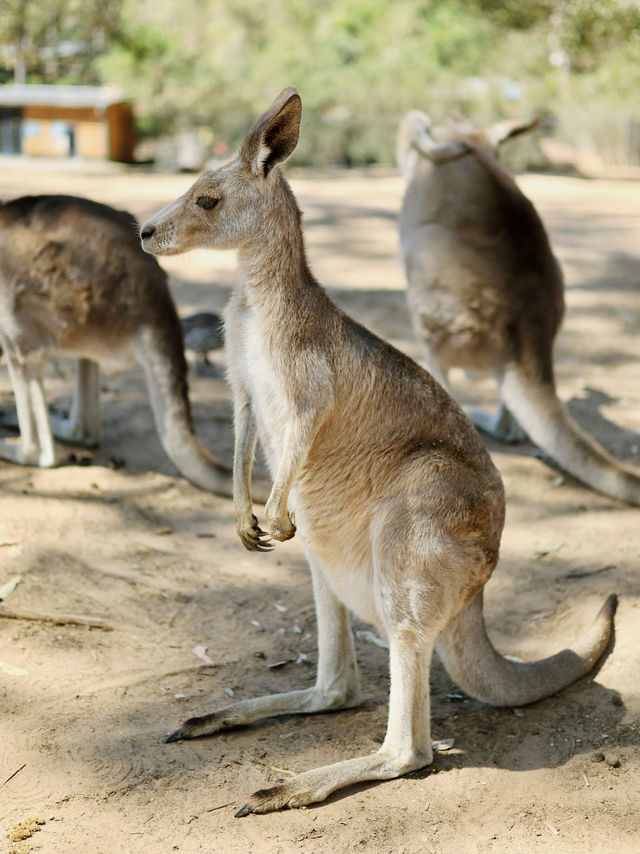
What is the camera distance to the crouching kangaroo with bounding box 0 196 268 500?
Result: 4641 mm

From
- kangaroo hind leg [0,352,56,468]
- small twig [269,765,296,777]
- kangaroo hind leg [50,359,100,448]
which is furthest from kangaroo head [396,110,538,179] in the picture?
small twig [269,765,296,777]

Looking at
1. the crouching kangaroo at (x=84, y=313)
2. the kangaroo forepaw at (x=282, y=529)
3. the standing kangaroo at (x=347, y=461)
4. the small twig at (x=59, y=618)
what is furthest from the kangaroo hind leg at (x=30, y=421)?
the kangaroo forepaw at (x=282, y=529)

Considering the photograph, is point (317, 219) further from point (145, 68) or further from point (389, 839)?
point (145, 68)

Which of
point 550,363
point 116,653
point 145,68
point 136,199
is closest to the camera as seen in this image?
point 116,653

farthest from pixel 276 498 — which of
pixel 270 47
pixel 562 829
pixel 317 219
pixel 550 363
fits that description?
pixel 270 47

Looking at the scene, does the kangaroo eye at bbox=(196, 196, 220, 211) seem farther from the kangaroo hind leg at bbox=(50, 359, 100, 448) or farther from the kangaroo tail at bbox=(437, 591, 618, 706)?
the kangaroo hind leg at bbox=(50, 359, 100, 448)

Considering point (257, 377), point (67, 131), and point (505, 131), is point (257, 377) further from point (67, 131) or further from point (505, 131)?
point (67, 131)

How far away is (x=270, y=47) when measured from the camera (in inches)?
1065

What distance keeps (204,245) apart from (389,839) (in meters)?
1.71

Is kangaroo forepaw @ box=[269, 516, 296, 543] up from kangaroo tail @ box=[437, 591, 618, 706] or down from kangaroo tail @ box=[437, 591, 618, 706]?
up

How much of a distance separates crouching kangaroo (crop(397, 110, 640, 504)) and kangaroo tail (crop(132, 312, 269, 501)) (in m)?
1.32

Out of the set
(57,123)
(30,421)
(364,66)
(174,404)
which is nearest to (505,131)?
(174,404)

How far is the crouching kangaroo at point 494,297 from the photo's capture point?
464cm

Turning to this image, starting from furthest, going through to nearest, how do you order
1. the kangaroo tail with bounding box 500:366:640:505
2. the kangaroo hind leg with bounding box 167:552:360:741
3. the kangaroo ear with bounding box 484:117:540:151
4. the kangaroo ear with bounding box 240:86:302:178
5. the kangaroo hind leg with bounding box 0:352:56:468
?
the kangaroo ear with bounding box 484:117:540:151, the kangaroo hind leg with bounding box 0:352:56:468, the kangaroo tail with bounding box 500:366:640:505, the kangaroo hind leg with bounding box 167:552:360:741, the kangaroo ear with bounding box 240:86:302:178
